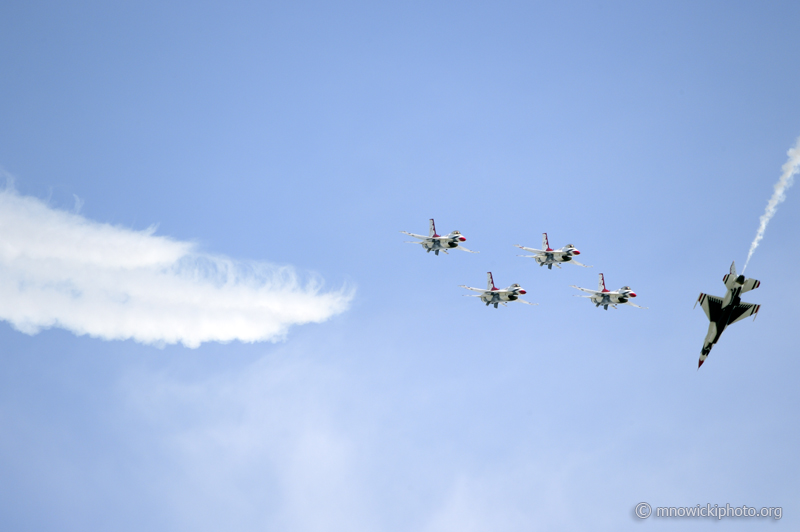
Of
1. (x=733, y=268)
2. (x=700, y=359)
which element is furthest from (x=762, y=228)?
(x=700, y=359)

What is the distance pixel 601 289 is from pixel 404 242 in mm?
27992

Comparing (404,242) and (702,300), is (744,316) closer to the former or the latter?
(702,300)

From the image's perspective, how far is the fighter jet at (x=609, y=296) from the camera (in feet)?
293

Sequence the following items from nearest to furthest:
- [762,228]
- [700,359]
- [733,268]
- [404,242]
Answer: [762,228] < [733,268] < [700,359] < [404,242]

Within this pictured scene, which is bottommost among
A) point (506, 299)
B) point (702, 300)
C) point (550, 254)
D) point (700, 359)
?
point (700, 359)

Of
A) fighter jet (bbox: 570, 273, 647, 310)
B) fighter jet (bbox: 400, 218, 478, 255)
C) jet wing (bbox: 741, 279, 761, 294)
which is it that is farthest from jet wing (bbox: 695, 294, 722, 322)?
fighter jet (bbox: 400, 218, 478, 255)

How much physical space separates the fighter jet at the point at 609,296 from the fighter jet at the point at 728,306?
45.4 feet

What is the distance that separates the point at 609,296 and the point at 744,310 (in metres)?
20.3

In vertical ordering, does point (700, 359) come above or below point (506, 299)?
below

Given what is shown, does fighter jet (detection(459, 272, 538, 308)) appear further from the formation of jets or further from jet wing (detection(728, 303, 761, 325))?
jet wing (detection(728, 303, 761, 325))

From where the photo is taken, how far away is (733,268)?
218 feet

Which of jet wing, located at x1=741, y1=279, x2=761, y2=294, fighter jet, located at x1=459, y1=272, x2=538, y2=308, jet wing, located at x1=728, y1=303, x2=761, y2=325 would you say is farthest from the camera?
fighter jet, located at x1=459, y1=272, x2=538, y2=308

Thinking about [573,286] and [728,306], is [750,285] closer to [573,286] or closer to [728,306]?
[728,306]

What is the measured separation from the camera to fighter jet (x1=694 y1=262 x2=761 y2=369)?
6712 centimetres
